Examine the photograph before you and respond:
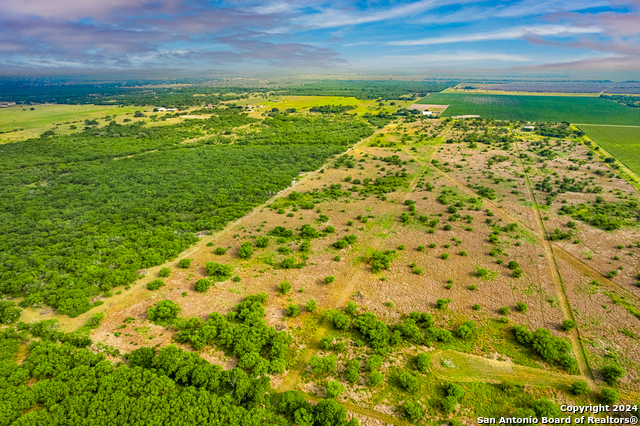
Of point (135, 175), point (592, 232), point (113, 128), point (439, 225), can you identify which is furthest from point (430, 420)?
point (113, 128)

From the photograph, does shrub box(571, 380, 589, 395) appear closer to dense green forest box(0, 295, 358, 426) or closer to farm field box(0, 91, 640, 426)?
farm field box(0, 91, 640, 426)

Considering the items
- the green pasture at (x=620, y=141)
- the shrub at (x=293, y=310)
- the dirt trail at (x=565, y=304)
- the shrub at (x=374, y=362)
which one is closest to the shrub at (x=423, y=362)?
the shrub at (x=374, y=362)

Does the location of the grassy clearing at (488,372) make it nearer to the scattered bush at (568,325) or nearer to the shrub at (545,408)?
the shrub at (545,408)

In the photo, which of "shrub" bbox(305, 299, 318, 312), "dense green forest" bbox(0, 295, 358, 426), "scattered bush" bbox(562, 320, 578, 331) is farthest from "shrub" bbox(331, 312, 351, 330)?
"scattered bush" bbox(562, 320, 578, 331)

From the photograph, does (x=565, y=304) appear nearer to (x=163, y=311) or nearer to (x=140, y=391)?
(x=140, y=391)

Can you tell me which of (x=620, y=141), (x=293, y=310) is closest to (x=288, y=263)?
(x=293, y=310)
